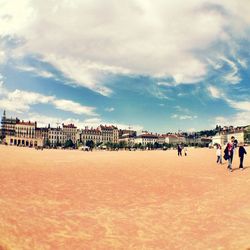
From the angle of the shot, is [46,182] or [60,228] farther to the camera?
[46,182]

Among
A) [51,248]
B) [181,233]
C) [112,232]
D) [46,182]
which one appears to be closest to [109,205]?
[112,232]

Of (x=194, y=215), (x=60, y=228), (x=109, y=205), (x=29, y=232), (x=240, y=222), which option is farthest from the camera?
(x=109, y=205)

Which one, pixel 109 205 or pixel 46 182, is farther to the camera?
pixel 46 182

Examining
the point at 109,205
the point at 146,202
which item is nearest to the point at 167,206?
the point at 146,202

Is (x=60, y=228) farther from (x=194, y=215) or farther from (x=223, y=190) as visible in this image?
(x=223, y=190)

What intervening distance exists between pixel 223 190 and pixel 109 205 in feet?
22.5

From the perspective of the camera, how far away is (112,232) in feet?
35.3

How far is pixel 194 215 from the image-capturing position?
→ 12.8 metres

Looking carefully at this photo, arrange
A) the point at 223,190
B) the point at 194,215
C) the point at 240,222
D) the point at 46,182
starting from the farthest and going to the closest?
the point at 46,182
the point at 223,190
the point at 194,215
the point at 240,222

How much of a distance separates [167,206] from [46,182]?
8.69 metres

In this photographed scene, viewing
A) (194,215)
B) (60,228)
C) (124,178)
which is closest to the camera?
(60,228)

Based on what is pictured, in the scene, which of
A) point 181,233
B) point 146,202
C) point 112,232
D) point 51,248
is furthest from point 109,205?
point 51,248

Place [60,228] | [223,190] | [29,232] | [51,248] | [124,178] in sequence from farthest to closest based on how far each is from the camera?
1. [124,178]
2. [223,190]
3. [60,228]
4. [29,232]
5. [51,248]

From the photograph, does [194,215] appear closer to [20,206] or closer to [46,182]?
[20,206]
